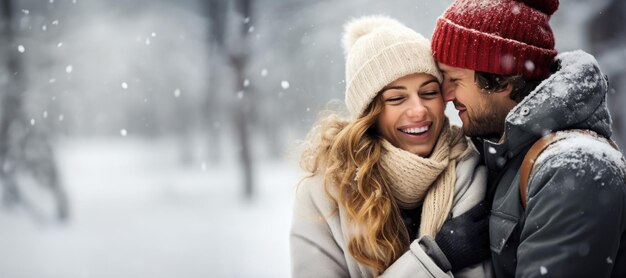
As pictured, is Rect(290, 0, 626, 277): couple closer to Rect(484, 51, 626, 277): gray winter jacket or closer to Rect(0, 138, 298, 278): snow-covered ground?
Rect(484, 51, 626, 277): gray winter jacket

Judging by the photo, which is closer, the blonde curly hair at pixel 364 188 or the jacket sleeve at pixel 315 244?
the blonde curly hair at pixel 364 188

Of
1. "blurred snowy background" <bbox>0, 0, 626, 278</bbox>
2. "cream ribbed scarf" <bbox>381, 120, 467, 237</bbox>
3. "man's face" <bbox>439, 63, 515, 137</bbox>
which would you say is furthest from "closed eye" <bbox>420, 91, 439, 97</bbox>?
"blurred snowy background" <bbox>0, 0, 626, 278</bbox>

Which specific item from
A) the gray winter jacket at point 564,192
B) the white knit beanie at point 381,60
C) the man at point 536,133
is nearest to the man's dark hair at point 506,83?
the man at point 536,133

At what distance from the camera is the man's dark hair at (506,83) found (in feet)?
8.50

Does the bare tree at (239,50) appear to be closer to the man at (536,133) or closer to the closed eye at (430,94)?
the closed eye at (430,94)

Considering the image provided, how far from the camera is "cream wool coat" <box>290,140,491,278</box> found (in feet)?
9.20

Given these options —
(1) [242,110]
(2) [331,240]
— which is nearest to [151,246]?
(1) [242,110]

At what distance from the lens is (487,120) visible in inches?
106

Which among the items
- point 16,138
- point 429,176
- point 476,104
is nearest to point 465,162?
point 429,176

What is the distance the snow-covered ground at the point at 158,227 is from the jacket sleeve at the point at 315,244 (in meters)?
2.81

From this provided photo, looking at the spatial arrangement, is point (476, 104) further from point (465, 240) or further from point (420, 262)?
point (420, 262)

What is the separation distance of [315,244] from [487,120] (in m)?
1.10

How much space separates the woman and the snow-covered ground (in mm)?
2869

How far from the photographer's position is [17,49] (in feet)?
33.6
